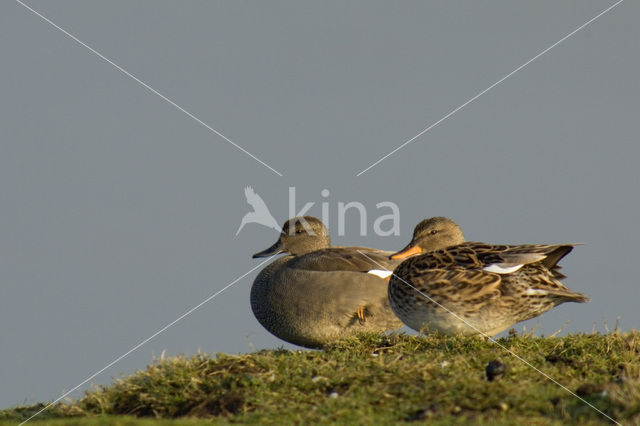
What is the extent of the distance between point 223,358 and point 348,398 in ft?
5.10

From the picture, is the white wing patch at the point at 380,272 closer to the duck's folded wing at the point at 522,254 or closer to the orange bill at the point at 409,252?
the orange bill at the point at 409,252

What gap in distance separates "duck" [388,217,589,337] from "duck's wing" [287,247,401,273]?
1.84 m

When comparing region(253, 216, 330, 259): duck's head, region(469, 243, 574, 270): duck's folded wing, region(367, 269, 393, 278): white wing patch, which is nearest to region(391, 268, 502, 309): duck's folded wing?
region(469, 243, 574, 270): duck's folded wing

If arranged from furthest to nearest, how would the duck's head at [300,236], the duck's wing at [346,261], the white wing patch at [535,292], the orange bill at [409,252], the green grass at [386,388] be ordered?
the duck's head at [300,236] → the duck's wing at [346,261] → the orange bill at [409,252] → the white wing patch at [535,292] → the green grass at [386,388]

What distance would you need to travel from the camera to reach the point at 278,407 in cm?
557

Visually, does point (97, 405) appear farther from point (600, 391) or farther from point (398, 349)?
point (600, 391)

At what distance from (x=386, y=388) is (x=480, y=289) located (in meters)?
2.34

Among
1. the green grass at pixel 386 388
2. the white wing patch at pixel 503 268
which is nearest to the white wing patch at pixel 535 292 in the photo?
the white wing patch at pixel 503 268

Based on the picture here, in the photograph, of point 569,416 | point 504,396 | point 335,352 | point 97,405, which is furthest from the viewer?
point 335,352

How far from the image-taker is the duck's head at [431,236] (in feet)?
31.8

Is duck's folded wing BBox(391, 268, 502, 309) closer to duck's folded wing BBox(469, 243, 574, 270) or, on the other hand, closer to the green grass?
duck's folded wing BBox(469, 243, 574, 270)

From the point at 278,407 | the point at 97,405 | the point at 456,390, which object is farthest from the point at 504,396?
the point at 97,405

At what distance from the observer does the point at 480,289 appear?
7730mm

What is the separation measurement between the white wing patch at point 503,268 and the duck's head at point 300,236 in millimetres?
4352
